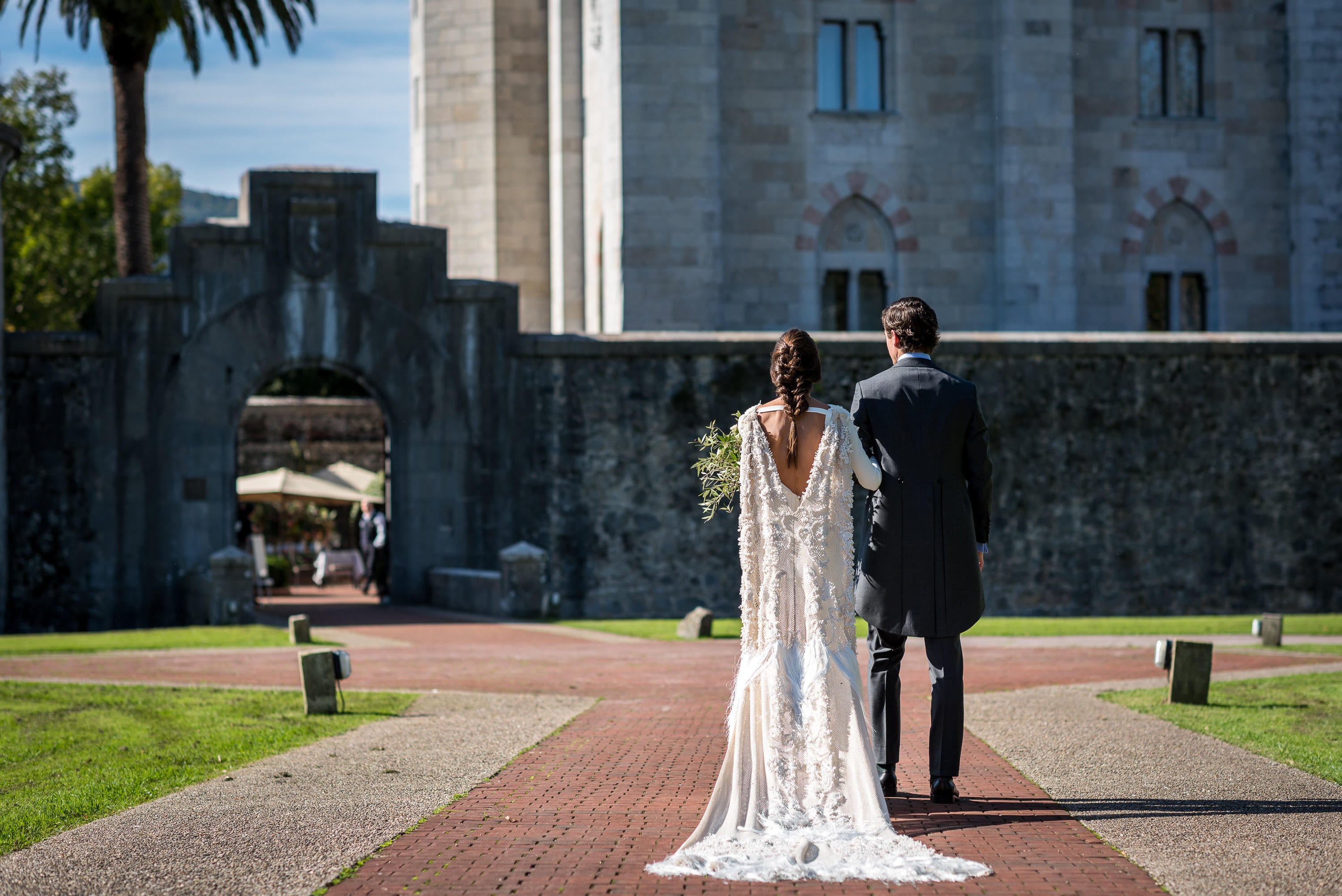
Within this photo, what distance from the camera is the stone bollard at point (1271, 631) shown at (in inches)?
631

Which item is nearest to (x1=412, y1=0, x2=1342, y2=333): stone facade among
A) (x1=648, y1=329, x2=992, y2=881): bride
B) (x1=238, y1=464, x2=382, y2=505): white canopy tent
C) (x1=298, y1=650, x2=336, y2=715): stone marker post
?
(x1=238, y1=464, x2=382, y2=505): white canopy tent

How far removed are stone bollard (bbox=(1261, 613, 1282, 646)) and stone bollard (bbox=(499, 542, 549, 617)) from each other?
9869 millimetres

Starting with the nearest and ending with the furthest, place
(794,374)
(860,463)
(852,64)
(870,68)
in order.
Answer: (794,374) → (860,463) → (852,64) → (870,68)

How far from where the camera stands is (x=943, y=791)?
285 inches

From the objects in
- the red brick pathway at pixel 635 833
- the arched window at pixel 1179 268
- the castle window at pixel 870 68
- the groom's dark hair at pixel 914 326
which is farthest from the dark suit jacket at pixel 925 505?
the arched window at pixel 1179 268

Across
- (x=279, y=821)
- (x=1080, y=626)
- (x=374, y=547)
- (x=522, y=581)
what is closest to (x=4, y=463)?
(x=522, y=581)

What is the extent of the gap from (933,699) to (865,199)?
22106mm

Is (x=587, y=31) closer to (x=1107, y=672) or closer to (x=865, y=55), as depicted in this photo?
(x=865, y=55)

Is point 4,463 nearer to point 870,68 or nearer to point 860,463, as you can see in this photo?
point 870,68

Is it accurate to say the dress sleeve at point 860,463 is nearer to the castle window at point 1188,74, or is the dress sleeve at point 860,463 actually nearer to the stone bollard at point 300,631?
the stone bollard at point 300,631

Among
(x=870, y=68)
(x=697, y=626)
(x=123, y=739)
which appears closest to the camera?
(x=123, y=739)

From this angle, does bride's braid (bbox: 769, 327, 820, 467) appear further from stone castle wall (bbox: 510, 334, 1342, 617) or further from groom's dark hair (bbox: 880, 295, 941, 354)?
stone castle wall (bbox: 510, 334, 1342, 617)

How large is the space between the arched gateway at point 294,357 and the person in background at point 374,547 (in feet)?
7.27

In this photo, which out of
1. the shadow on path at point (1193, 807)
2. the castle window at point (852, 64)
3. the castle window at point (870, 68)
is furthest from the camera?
the castle window at point (870, 68)
